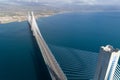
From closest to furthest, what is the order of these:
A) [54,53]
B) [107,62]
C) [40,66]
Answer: [107,62], [40,66], [54,53]

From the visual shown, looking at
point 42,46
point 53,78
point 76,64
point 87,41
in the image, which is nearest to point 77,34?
point 87,41

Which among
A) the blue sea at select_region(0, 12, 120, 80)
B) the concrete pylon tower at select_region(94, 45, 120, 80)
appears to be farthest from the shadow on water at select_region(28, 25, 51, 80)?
the concrete pylon tower at select_region(94, 45, 120, 80)

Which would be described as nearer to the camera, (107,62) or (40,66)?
(107,62)

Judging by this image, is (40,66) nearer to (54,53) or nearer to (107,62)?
(54,53)

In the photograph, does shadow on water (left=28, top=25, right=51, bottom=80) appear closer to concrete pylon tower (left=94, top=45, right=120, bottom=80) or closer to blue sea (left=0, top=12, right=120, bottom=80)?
blue sea (left=0, top=12, right=120, bottom=80)

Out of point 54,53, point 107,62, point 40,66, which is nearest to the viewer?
point 107,62

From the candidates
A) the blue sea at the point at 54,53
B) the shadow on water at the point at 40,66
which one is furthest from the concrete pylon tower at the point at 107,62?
the shadow on water at the point at 40,66

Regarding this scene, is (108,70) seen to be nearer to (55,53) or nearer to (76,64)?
(76,64)

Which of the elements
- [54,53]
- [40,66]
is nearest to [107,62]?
[40,66]

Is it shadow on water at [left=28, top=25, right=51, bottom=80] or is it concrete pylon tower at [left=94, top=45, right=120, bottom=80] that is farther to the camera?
shadow on water at [left=28, top=25, right=51, bottom=80]
